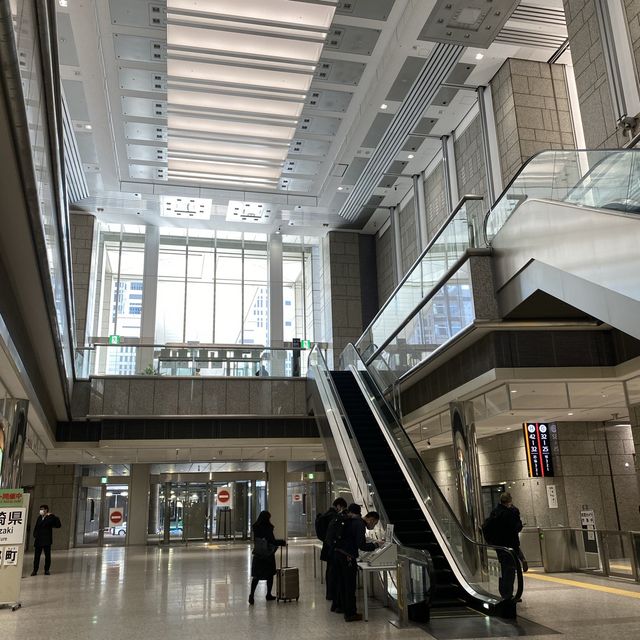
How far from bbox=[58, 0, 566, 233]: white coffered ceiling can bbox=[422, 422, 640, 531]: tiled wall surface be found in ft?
26.5

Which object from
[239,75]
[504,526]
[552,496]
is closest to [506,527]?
[504,526]

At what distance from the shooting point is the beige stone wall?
13258 mm

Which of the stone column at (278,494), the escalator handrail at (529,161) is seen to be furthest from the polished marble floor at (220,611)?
the stone column at (278,494)

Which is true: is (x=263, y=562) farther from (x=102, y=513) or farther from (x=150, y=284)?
(x=102, y=513)

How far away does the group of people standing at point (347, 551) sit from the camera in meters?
6.99

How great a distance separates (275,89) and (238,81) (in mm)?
888

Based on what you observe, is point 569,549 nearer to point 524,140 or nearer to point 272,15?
point 524,140

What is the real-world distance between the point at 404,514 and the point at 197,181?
14.2 metres

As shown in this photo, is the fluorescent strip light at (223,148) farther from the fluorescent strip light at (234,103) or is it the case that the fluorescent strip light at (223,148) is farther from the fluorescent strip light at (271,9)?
the fluorescent strip light at (271,9)

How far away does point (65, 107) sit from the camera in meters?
15.6

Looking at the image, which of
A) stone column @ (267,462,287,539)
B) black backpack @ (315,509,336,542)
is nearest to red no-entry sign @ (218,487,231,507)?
stone column @ (267,462,287,539)

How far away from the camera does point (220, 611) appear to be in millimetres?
7809

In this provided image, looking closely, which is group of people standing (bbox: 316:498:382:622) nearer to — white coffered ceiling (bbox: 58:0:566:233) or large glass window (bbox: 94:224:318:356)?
white coffered ceiling (bbox: 58:0:566:233)

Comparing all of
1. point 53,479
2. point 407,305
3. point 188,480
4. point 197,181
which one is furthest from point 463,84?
point 53,479
